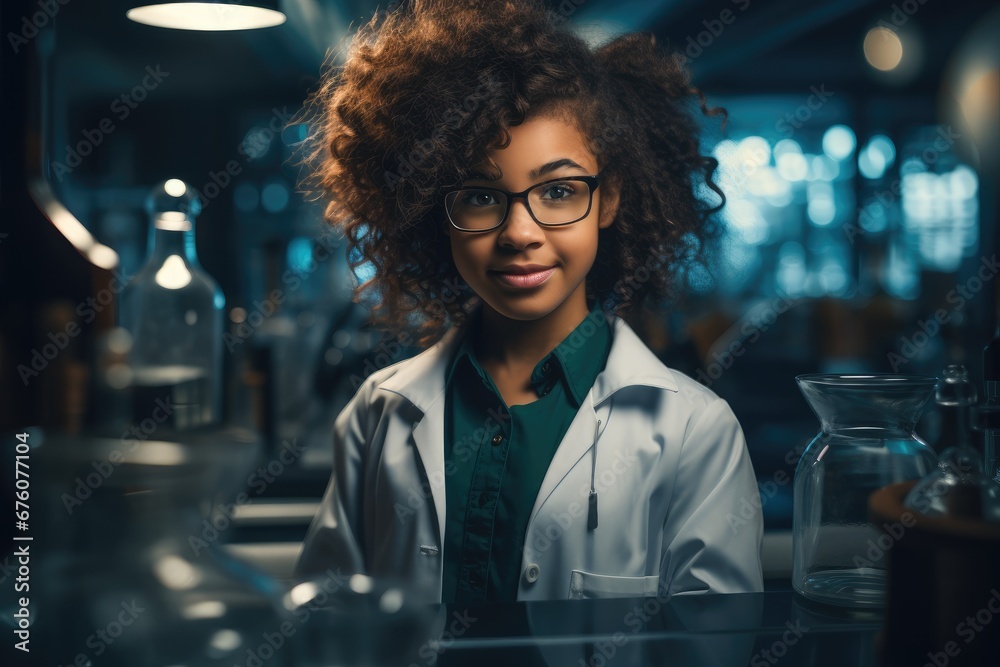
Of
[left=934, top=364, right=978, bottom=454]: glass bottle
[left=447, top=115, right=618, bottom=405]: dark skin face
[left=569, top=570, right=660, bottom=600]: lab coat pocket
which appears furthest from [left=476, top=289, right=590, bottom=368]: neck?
[left=934, top=364, right=978, bottom=454]: glass bottle

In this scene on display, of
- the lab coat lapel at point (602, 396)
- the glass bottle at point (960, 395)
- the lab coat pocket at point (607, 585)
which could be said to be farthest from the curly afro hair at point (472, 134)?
the glass bottle at point (960, 395)

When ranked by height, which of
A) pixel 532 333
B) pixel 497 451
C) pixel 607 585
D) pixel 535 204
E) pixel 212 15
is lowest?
pixel 607 585

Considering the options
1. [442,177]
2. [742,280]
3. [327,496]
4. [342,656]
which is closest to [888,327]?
[742,280]

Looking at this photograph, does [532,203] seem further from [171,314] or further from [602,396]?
[171,314]

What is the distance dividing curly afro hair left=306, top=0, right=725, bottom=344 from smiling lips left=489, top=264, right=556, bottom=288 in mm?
103

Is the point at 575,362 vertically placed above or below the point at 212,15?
below

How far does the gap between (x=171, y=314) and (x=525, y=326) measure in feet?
1.16

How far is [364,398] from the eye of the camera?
877 millimetres

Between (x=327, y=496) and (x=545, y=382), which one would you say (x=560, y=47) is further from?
(x=327, y=496)

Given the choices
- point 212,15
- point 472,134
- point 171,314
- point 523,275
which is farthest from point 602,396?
point 212,15

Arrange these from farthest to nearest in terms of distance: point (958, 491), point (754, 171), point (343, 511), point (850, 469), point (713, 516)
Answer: point (754, 171) → point (343, 511) → point (713, 516) → point (850, 469) → point (958, 491)

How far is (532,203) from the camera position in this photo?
75 cm

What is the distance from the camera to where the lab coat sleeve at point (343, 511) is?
2.76ft

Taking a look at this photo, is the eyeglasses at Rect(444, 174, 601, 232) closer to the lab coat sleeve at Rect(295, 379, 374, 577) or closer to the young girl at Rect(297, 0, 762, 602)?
the young girl at Rect(297, 0, 762, 602)
